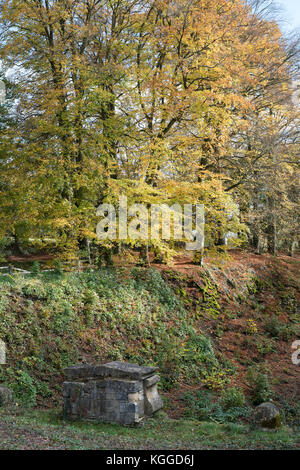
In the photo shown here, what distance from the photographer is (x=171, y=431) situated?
8461 millimetres

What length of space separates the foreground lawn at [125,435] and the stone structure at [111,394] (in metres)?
0.24

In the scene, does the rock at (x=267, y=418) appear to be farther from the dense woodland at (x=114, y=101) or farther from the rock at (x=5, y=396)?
the dense woodland at (x=114, y=101)

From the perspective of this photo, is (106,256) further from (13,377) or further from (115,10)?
Answer: (115,10)

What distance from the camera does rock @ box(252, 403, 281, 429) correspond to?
8.52 metres

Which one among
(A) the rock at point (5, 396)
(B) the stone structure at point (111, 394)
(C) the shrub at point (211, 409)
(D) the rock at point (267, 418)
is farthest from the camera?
(C) the shrub at point (211, 409)

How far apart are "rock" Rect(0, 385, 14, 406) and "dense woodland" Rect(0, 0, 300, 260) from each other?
5248 millimetres

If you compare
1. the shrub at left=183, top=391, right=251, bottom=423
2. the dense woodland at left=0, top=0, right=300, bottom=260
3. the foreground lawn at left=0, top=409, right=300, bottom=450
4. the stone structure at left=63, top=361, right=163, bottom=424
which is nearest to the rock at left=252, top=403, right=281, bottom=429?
the foreground lawn at left=0, top=409, right=300, bottom=450

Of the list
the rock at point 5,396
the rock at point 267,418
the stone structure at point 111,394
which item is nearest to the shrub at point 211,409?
the rock at point 267,418

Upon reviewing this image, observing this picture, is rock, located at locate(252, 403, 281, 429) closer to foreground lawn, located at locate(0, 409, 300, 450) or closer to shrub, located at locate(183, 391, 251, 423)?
foreground lawn, located at locate(0, 409, 300, 450)

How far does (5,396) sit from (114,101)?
11596mm

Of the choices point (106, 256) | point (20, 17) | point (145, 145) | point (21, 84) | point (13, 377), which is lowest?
point (13, 377)

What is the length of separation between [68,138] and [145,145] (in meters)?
2.89

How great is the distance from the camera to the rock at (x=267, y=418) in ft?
27.9
